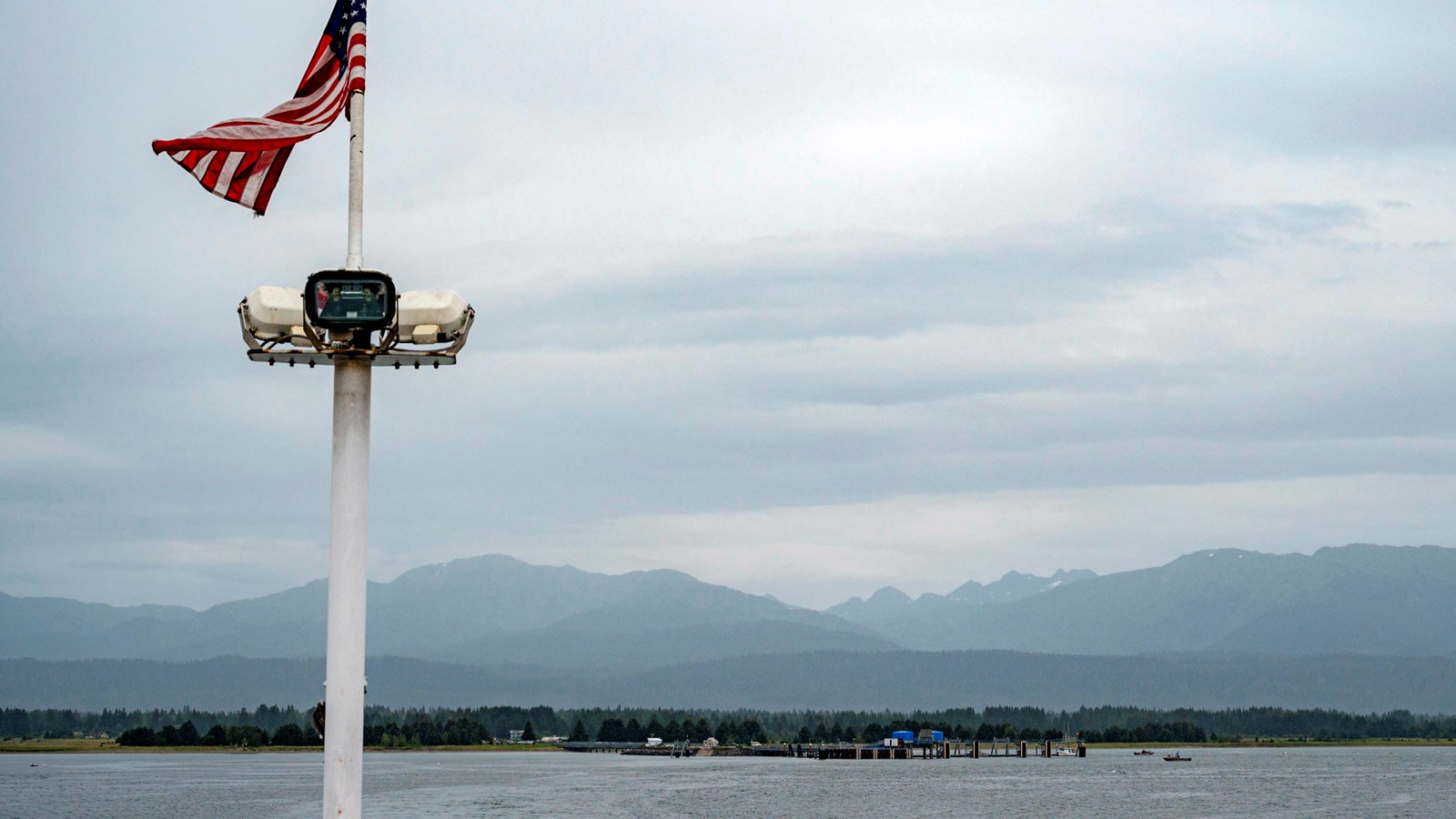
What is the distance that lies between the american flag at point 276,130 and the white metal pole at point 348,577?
1321 mm

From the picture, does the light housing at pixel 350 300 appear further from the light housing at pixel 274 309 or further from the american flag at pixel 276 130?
the american flag at pixel 276 130

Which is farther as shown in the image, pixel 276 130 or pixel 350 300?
pixel 276 130

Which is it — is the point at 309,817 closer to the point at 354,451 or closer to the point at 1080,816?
the point at 1080,816

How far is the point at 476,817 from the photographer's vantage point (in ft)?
420

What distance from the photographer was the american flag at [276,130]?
71.3ft

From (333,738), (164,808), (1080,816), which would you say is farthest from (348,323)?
(164,808)

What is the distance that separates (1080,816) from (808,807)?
2550 cm

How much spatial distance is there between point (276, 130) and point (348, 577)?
612 centimetres

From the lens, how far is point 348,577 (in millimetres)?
21734

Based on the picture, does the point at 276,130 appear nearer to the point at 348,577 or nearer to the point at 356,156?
the point at 356,156

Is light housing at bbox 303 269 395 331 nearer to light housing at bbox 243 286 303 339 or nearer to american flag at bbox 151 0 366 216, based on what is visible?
light housing at bbox 243 286 303 339

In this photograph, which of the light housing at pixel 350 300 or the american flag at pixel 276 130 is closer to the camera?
Answer: the light housing at pixel 350 300

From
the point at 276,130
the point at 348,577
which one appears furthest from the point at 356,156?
the point at 348,577

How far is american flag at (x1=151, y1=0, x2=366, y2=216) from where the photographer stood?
21.7 meters
